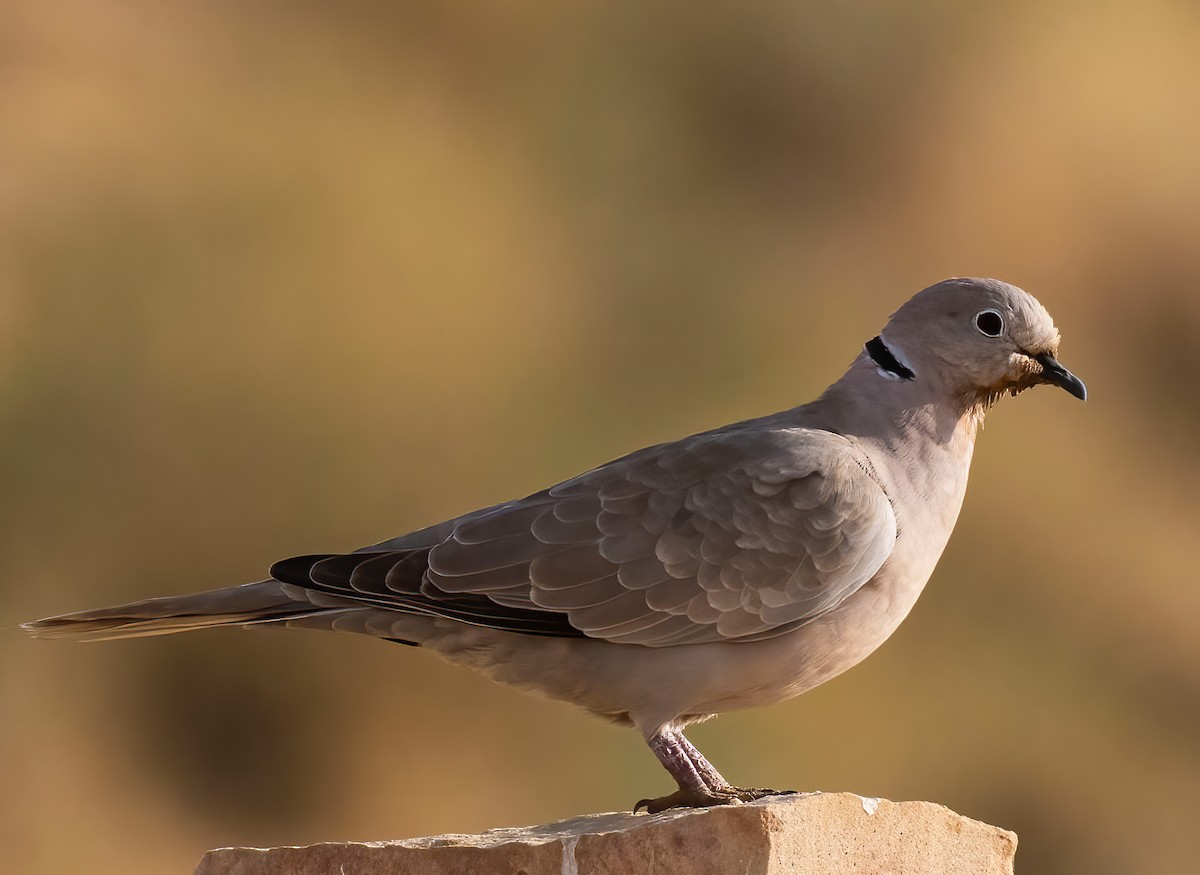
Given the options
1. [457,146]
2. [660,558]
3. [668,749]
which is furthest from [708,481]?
[457,146]

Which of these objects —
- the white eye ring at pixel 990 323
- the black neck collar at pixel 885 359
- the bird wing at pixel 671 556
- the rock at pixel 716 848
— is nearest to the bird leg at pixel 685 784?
the rock at pixel 716 848

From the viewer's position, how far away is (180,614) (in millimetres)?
3969

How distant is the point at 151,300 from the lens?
8875 mm

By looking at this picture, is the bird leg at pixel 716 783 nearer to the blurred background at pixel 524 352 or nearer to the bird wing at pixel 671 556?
the bird wing at pixel 671 556

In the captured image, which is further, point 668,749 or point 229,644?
point 229,644

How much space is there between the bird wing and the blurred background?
15.0 feet

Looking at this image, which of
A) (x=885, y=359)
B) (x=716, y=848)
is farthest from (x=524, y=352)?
(x=716, y=848)

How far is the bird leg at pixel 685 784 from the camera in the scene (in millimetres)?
3789

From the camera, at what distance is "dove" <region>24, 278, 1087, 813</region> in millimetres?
3863

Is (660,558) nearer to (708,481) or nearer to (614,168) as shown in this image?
(708,481)

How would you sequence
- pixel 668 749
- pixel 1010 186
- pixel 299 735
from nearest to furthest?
pixel 668 749 → pixel 299 735 → pixel 1010 186

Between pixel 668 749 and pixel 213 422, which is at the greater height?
pixel 213 422

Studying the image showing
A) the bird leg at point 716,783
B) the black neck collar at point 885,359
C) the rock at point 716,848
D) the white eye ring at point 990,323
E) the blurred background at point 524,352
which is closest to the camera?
the rock at point 716,848

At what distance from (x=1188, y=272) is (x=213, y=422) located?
860 cm
